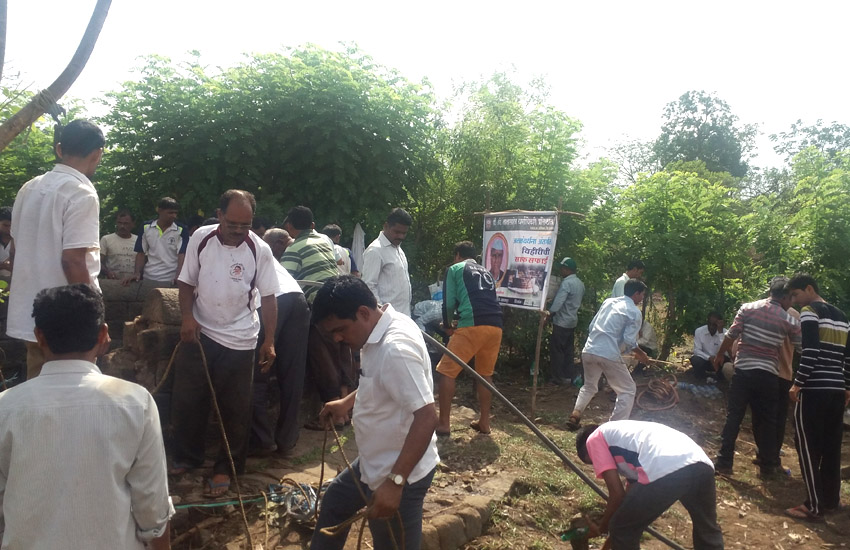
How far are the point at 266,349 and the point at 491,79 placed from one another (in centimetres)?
1168

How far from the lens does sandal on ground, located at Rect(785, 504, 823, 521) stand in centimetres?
603

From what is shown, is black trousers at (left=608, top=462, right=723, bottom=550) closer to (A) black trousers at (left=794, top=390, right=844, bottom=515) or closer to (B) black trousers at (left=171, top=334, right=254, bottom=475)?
(B) black trousers at (left=171, top=334, right=254, bottom=475)

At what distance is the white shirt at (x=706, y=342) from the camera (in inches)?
416

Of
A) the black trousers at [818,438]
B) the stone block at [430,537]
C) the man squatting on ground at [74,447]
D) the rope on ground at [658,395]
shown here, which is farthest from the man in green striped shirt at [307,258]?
the rope on ground at [658,395]

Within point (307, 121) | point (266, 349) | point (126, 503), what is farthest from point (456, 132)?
point (126, 503)

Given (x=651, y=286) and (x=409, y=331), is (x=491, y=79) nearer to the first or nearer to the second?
(x=651, y=286)

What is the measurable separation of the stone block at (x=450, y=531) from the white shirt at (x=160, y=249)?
3.82m

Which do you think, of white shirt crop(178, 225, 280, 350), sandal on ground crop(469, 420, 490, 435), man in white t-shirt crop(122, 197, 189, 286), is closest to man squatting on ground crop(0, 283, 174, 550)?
white shirt crop(178, 225, 280, 350)

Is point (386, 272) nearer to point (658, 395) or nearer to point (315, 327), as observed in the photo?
Result: point (315, 327)

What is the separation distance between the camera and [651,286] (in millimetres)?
11234

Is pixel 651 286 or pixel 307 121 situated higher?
pixel 307 121

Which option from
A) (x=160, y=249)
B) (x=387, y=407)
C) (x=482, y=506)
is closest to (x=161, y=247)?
(x=160, y=249)

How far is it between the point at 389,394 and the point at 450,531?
199cm

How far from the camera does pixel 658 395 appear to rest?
9.58m
